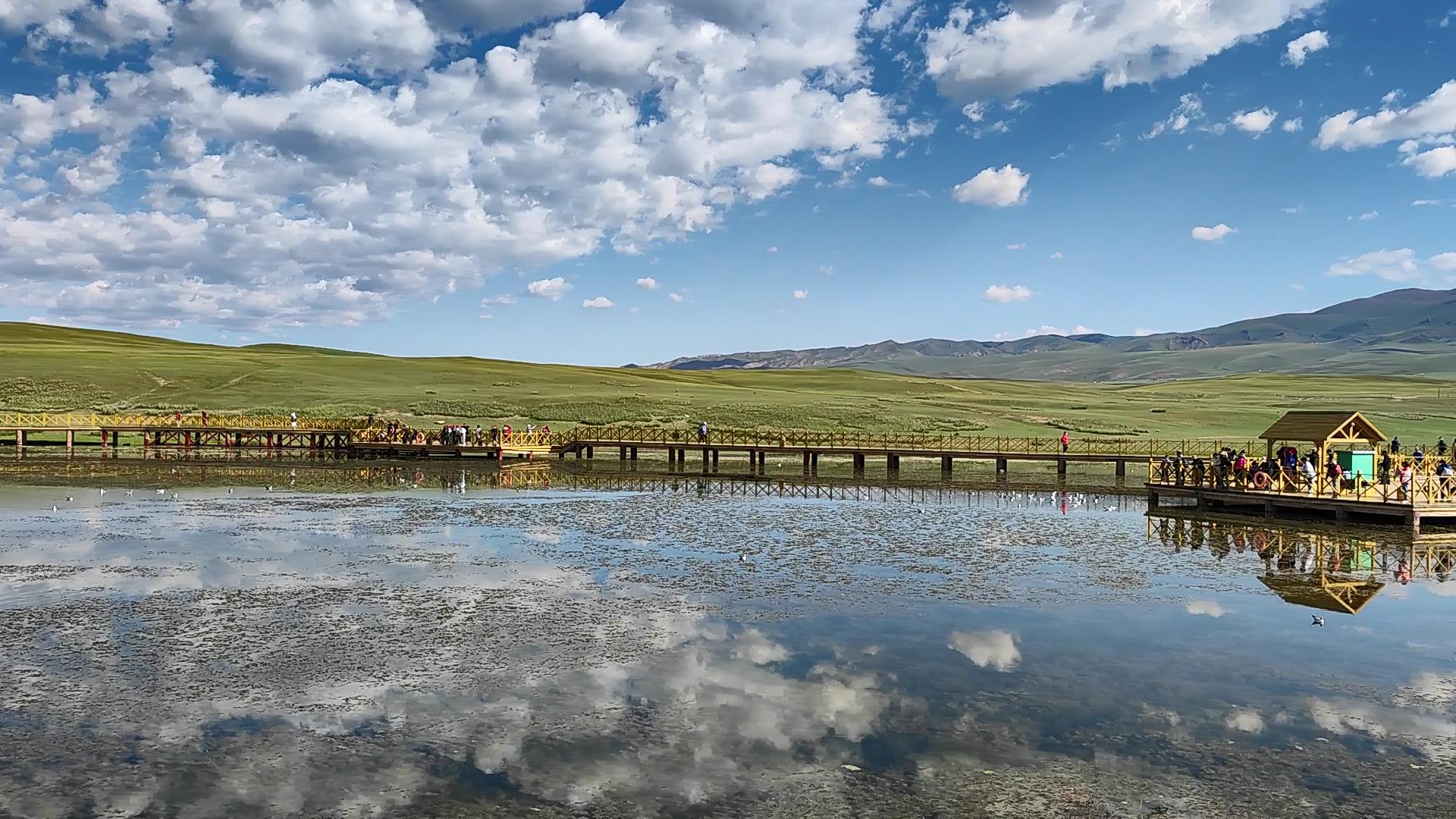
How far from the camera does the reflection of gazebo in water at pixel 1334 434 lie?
1748 inches

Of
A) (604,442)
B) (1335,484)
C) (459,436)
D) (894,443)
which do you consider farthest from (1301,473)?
(459,436)

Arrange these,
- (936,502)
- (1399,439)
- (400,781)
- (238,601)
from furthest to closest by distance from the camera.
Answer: (1399,439) < (936,502) < (238,601) < (400,781)

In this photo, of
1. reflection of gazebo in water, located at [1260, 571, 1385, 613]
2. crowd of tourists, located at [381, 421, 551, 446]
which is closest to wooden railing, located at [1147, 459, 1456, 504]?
reflection of gazebo in water, located at [1260, 571, 1385, 613]

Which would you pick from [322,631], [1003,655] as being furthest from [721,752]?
Result: [322,631]

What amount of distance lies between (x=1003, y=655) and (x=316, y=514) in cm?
2697

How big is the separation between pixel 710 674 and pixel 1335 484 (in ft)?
111

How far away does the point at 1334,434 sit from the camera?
44.5 metres

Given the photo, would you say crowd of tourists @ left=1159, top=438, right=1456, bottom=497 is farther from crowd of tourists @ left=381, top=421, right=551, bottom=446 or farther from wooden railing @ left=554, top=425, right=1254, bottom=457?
crowd of tourists @ left=381, top=421, right=551, bottom=446

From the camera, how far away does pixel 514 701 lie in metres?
16.5

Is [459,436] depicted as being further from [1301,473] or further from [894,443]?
[1301,473]

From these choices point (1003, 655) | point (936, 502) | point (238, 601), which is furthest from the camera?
point (936, 502)

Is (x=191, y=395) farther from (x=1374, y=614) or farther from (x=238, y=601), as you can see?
(x=1374, y=614)

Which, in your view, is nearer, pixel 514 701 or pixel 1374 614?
pixel 514 701

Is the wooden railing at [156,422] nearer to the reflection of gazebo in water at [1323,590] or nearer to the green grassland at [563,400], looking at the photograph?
the green grassland at [563,400]
